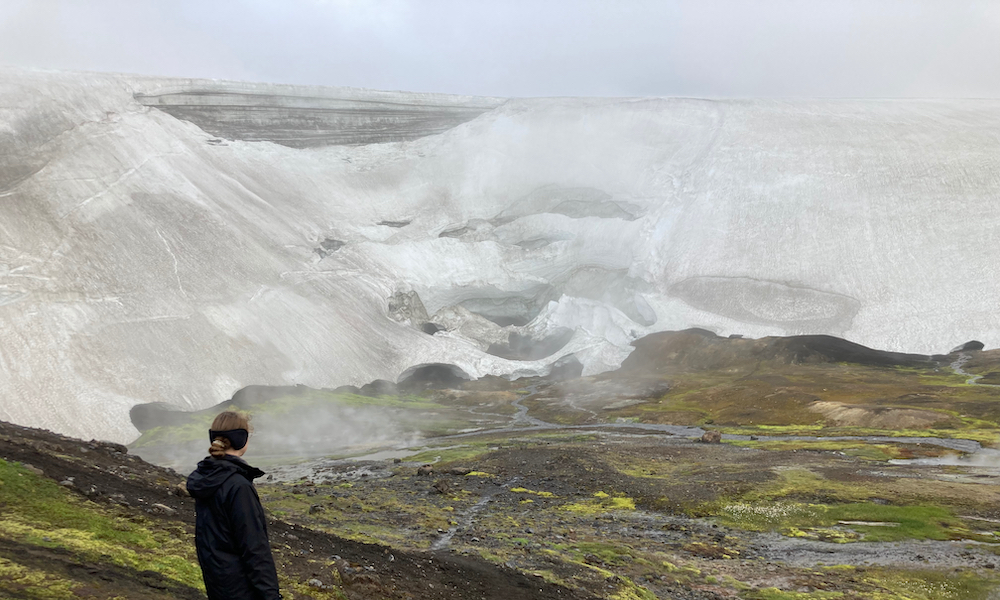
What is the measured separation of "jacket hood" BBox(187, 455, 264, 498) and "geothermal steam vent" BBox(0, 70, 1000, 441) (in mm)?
41615

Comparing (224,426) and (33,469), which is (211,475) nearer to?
(224,426)

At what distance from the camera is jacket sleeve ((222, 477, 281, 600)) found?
7.60m

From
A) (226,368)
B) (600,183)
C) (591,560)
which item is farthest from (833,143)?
(591,560)

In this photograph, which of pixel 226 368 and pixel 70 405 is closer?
pixel 70 405

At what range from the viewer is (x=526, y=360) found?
74.9 metres

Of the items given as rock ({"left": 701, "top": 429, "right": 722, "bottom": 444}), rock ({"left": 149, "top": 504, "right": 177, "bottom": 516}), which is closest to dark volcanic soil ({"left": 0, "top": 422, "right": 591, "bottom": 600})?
rock ({"left": 149, "top": 504, "right": 177, "bottom": 516})

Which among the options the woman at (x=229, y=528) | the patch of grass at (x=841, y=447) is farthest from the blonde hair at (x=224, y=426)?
the patch of grass at (x=841, y=447)

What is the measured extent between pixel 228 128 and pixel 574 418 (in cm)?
5857

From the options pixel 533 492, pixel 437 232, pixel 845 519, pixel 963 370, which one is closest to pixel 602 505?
pixel 533 492

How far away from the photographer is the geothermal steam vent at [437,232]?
54.1 metres

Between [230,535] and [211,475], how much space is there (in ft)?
2.31

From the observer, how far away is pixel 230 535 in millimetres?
7723

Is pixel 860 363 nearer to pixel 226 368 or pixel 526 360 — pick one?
pixel 526 360

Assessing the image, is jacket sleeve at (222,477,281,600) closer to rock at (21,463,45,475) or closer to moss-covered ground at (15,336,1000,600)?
moss-covered ground at (15,336,1000,600)
